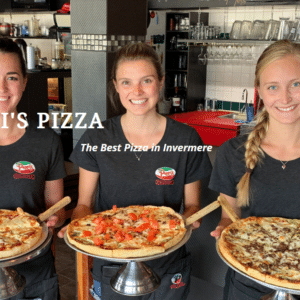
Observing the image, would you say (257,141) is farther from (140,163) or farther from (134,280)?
(134,280)

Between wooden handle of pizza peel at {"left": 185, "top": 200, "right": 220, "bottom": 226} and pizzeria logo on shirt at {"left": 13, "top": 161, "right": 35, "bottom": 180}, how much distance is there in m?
0.69

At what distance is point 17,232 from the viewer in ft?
5.43

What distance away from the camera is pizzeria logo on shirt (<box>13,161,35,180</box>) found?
1.76m

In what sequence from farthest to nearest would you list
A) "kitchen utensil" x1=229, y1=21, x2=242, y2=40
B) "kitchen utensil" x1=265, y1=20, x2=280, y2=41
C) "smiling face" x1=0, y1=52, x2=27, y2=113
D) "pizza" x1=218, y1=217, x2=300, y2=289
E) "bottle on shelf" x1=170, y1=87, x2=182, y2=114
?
"bottle on shelf" x1=170, y1=87, x2=182, y2=114
"kitchen utensil" x1=229, y1=21, x2=242, y2=40
"kitchen utensil" x1=265, y1=20, x2=280, y2=41
"smiling face" x1=0, y1=52, x2=27, y2=113
"pizza" x1=218, y1=217, x2=300, y2=289

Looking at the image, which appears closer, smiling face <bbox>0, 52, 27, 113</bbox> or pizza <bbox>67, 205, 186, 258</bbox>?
pizza <bbox>67, 205, 186, 258</bbox>

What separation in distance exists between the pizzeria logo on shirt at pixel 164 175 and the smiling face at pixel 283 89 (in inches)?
19.3

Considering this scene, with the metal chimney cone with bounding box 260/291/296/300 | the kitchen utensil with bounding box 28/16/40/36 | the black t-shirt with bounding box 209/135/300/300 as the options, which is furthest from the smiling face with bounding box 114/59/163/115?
the kitchen utensil with bounding box 28/16/40/36

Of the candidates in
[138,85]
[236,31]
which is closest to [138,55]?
[138,85]

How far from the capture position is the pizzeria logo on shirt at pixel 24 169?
1.76 meters

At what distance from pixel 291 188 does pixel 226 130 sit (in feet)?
13.9

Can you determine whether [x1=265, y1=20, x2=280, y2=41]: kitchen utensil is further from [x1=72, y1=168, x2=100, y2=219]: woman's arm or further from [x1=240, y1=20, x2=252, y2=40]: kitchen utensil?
[x1=72, y1=168, x2=100, y2=219]: woman's arm

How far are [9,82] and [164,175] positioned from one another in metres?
0.76

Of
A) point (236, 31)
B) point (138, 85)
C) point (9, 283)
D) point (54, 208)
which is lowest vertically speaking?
point (9, 283)

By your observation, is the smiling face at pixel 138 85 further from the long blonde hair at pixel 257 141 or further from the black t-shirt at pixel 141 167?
the long blonde hair at pixel 257 141
